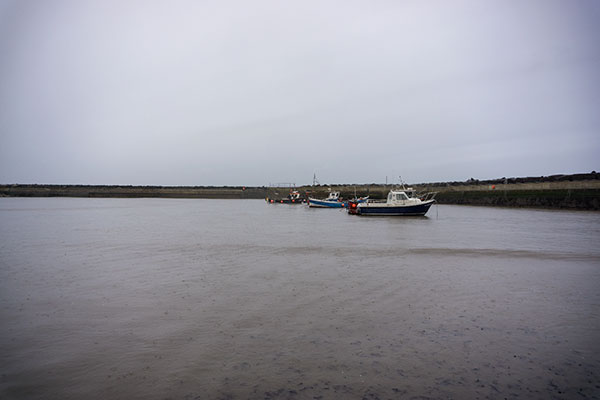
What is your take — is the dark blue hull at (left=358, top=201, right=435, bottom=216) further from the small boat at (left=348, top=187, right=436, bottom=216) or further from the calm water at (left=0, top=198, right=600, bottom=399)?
the calm water at (left=0, top=198, right=600, bottom=399)

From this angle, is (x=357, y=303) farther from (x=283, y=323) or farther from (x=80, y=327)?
(x=80, y=327)

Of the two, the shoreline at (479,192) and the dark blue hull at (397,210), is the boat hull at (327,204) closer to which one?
the shoreline at (479,192)

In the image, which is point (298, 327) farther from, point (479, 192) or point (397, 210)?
point (479, 192)

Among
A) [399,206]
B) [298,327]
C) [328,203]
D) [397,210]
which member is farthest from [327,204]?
[298,327]

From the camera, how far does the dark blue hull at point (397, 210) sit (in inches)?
1394

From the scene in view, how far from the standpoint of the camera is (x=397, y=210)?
36344 mm

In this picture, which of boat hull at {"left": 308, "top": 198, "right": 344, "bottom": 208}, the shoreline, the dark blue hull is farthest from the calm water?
boat hull at {"left": 308, "top": 198, "right": 344, "bottom": 208}

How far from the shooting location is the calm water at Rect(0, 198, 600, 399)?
15.7 ft

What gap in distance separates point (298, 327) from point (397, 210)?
31017 mm

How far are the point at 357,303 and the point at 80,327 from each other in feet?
16.9

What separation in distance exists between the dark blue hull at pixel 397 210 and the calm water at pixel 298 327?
21.4m

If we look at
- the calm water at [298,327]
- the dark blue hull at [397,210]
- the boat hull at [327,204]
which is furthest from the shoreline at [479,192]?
the calm water at [298,327]

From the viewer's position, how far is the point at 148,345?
5.92 m

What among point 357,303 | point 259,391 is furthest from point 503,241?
point 259,391
